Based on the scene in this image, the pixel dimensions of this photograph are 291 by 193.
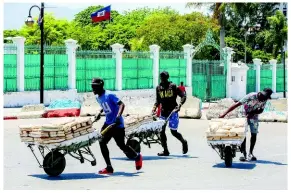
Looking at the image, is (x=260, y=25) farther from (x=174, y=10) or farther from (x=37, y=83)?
(x=37, y=83)

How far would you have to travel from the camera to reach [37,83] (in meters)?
32.7

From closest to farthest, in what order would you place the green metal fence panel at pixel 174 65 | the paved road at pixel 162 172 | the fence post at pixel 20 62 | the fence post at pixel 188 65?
the paved road at pixel 162 172, the fence post at pixel 20 62, the green metal fence panel at pixel 174 65, the fence post at pixel 188 65

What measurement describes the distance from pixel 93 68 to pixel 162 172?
2387cm

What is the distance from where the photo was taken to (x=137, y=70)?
126 ft

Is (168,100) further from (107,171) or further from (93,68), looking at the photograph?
(93,68)

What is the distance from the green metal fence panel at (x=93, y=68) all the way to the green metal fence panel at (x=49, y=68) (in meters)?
0.96

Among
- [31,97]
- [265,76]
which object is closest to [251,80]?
[265,76]

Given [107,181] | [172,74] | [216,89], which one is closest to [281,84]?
[216,89]

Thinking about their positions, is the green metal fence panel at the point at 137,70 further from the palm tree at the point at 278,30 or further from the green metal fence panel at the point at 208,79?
the palm tree at the point at 278,30

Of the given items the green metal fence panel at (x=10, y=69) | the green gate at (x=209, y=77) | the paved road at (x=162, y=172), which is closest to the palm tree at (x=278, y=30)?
the green gate at (x=209, y=77)

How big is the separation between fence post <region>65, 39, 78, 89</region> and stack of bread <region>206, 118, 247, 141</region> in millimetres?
21495

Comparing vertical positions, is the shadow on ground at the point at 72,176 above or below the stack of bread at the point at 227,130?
below

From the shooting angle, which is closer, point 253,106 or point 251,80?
point 253,106

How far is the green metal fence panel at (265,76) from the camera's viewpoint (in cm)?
4941
